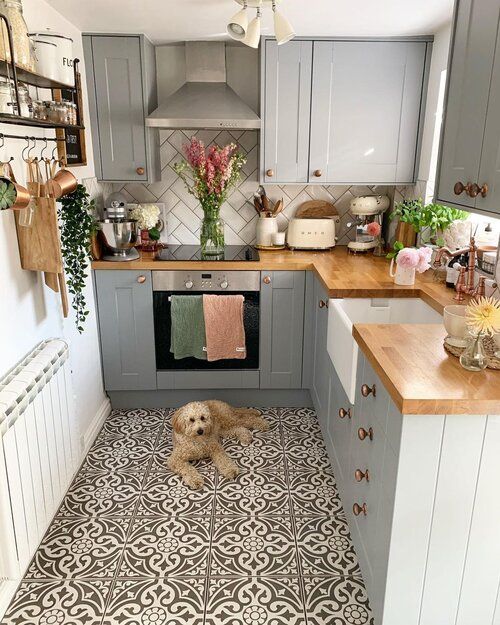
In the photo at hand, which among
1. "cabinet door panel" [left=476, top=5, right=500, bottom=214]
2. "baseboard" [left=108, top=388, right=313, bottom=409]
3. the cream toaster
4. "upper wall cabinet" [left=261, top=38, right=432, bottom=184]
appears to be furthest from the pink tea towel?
"cabinet door panel" [left=476, top=5, right=500, bottom=214]

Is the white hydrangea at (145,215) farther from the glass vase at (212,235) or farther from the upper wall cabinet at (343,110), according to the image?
the upper wall cabinet at (343,110)

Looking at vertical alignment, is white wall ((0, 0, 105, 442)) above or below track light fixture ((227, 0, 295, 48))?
below

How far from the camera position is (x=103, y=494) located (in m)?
2.45

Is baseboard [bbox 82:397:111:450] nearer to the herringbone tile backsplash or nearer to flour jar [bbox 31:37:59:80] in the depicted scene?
the herringbone tile backsplash

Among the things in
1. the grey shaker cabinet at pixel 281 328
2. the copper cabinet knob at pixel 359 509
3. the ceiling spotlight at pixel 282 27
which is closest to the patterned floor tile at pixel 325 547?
the copper cabinet knob at pixel 359 509

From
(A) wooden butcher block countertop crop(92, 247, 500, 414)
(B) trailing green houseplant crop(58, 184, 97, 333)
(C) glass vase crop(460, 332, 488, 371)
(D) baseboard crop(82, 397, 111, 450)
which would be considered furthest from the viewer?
(D) baseboard crop(82, 397, 111, 450)

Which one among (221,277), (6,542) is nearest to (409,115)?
(221,277)

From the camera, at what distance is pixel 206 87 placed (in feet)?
9.98

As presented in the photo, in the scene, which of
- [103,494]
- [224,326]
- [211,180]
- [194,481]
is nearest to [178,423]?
[194,481]

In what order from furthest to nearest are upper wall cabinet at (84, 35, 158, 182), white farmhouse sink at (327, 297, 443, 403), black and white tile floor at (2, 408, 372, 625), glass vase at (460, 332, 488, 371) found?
upper wall cabinet at (84, 35, 158, 182), white farmhouse sink at (327, 297, 443, 403), black and white tile floor at (2, 408, 372, 625), glass vase at (460, 332, 488, 371)

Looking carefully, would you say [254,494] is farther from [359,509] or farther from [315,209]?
[315,209]

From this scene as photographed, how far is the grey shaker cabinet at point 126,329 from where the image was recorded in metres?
2.98

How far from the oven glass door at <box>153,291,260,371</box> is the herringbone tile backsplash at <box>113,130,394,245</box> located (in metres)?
0.65

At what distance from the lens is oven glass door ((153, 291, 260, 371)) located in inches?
119
